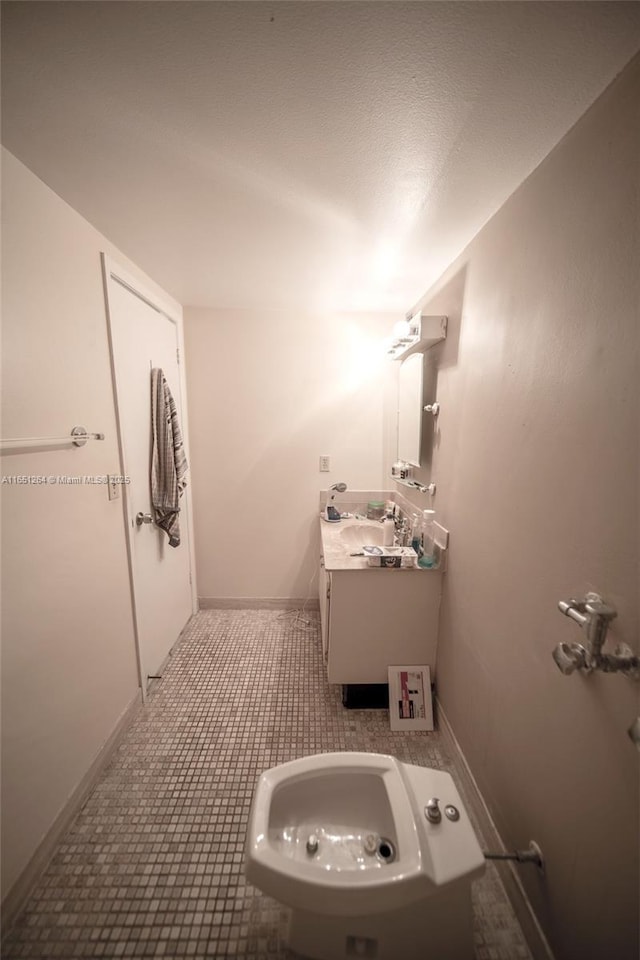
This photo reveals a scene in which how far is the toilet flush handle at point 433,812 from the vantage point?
0.83 meters

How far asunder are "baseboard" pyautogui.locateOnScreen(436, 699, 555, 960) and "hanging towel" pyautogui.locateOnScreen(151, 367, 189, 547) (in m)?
1.79

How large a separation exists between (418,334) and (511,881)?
82.0 inches

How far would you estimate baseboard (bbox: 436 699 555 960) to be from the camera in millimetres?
878

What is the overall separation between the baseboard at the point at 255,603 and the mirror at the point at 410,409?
139 cm

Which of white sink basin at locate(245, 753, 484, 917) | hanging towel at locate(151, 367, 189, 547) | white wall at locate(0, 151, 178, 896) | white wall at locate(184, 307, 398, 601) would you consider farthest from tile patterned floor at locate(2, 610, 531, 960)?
hanging towel at locate(151, 367, 189, 547)

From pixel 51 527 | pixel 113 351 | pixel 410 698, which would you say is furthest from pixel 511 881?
pixel 113 351

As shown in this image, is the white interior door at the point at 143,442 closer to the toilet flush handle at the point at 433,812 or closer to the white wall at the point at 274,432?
the white wall at the point at 274,432

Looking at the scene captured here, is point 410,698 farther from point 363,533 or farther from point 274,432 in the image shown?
point 274,432

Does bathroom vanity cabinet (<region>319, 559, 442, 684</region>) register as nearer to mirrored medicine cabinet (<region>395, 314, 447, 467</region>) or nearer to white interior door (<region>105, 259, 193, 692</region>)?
mirrored medicine cabinet (<region>395, 314, 447, 467</region>)

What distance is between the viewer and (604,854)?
705mm

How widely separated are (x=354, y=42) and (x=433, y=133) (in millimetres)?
320

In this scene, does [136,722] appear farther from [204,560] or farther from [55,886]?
[204,560]

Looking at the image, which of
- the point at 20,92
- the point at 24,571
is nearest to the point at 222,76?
the point at 20,92

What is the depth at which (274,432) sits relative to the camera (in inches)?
93.1
